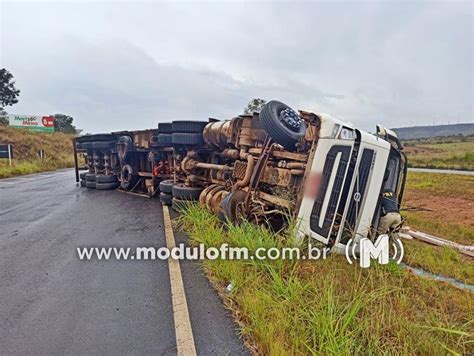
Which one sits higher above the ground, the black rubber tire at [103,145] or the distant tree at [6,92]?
the distant tree at [6,92]

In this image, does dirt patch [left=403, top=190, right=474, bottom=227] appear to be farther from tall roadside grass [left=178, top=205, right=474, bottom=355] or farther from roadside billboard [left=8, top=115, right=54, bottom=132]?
roadside billboard [left=8, top=115, right=54, bottom=132]

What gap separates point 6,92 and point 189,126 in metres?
43.5

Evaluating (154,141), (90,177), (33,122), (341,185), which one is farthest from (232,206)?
(33,122)

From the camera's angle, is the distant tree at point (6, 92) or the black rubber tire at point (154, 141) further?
the distant tree at point (6, 92)

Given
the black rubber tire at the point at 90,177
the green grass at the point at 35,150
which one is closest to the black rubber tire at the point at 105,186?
the black rubber tire at the point at 90,177

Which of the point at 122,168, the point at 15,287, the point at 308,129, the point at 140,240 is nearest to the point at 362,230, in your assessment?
the point at 308,129

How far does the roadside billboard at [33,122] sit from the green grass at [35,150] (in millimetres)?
4273

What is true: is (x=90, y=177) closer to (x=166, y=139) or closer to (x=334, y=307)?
(x=166, y=139)

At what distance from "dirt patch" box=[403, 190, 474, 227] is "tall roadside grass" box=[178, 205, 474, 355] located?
5.30 meters

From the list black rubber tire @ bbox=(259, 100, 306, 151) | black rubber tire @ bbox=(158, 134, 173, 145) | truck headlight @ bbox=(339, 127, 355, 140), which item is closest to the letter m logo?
truck headlight @ bbox=(339, 127, 355, 140)

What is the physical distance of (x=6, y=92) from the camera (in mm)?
39062

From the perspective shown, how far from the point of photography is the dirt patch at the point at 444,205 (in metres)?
8.66

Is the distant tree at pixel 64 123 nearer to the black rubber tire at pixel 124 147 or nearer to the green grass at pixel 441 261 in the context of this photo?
the black rubber tire at pixel 124 147

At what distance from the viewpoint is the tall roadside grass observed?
2227 mm
